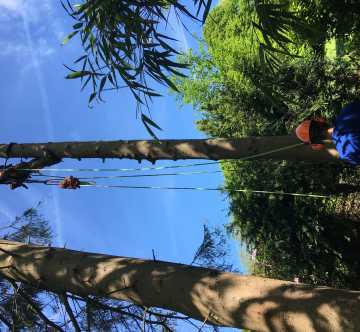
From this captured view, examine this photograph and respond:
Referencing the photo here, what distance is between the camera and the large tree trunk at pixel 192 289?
6.80ft

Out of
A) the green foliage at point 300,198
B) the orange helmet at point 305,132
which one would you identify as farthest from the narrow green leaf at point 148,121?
the green foliage at point 300,198

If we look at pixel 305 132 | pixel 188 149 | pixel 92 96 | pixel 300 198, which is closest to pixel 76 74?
pixel 92 96

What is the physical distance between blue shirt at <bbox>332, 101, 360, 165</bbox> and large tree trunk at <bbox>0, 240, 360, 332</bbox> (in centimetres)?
118

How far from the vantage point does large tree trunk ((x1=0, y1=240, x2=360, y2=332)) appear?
2072mm

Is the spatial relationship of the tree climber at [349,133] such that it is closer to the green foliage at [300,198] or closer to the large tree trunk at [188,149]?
the large tree trunk at [188,149]

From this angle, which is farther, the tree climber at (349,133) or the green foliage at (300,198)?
the green foliage at (300,198)

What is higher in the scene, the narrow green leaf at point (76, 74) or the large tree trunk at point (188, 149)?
the narrow green leaf at point (76, 74)

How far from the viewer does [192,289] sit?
2.45 metres

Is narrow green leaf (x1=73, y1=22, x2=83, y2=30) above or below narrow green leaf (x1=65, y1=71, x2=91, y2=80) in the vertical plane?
above

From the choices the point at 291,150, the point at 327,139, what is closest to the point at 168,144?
the point at 291,150

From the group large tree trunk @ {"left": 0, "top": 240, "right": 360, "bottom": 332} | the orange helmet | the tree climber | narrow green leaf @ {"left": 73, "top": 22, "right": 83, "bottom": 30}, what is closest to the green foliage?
the orange helmet

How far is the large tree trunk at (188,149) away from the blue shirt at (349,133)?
631 mm

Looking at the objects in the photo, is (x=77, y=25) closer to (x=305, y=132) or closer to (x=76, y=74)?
(x=76, y=74)

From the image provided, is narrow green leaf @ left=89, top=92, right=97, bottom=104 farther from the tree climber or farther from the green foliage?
the green foliage
